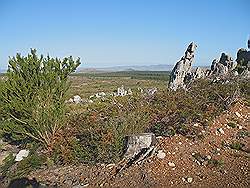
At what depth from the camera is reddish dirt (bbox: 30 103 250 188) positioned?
965 cm

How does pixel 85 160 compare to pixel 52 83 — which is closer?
pixel 85 160

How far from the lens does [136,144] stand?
36.4 feet

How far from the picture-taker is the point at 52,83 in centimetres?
1233

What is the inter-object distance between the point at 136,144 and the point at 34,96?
384 cm

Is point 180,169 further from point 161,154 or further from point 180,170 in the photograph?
point 161,154

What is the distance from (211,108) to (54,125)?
5785 mm

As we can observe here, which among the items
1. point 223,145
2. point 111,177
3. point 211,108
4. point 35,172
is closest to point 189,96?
point 211,108

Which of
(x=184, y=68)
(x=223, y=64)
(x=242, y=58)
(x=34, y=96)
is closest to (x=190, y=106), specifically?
(x=34, y=96)

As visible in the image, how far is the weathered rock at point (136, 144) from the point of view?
11102 millimetres

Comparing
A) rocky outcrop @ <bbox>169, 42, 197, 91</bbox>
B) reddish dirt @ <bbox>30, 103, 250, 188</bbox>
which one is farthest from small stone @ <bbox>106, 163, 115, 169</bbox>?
rocky outcrop @ <bbox>169, 42, 197, 91</bbox>

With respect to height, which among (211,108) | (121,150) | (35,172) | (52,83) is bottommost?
(35,172)

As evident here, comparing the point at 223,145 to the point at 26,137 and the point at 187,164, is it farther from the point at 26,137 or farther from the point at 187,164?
the point at 26,137

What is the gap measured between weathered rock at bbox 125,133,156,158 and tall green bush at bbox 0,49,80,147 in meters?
2.92

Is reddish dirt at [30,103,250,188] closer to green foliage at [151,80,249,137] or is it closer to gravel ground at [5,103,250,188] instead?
gravel ground at [5,103,250,188]
